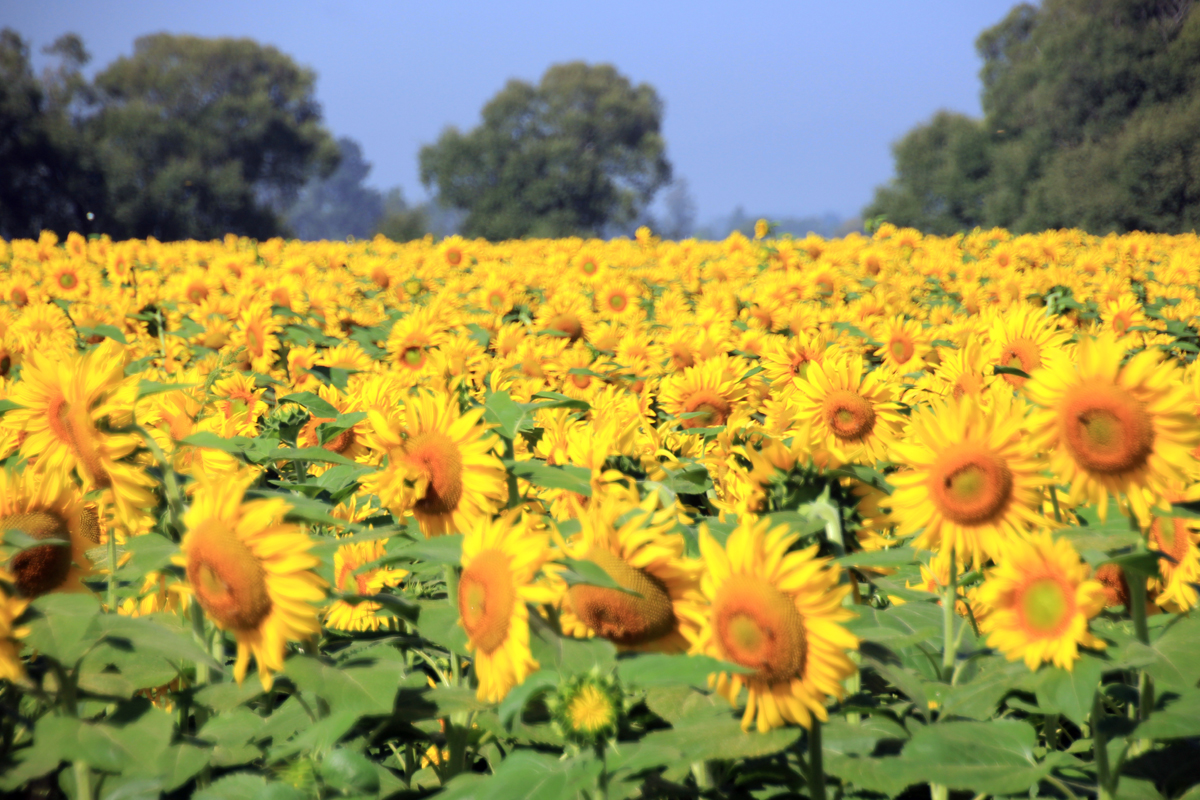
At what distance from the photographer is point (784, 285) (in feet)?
24.3

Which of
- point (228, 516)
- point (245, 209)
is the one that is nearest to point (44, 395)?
point (228, 516)

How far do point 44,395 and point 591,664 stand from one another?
136cm

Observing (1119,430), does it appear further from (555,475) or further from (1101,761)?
(555,475)

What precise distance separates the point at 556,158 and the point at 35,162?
2750 cm

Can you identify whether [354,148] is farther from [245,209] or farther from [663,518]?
[663,518]

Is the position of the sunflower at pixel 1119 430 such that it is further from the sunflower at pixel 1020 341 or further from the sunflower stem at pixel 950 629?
the sunflower at pixel 1020 341

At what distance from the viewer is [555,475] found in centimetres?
195

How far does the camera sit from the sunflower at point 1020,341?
342cm

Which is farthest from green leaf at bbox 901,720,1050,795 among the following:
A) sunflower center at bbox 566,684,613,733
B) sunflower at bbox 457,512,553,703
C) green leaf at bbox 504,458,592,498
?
green leaf at bbox 504,458,592,498

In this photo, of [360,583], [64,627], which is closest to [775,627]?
[64,627]

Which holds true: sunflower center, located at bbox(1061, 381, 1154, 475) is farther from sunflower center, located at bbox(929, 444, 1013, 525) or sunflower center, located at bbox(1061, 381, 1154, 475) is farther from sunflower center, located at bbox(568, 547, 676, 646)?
sunflower center, located at bbox(568, 547, 676, 646)

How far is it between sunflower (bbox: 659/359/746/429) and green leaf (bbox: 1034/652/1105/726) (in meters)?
2.08

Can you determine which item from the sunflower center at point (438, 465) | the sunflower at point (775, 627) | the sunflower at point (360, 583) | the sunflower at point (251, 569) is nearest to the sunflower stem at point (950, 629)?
the sunflower at point (775, 627)

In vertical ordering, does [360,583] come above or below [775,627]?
below
